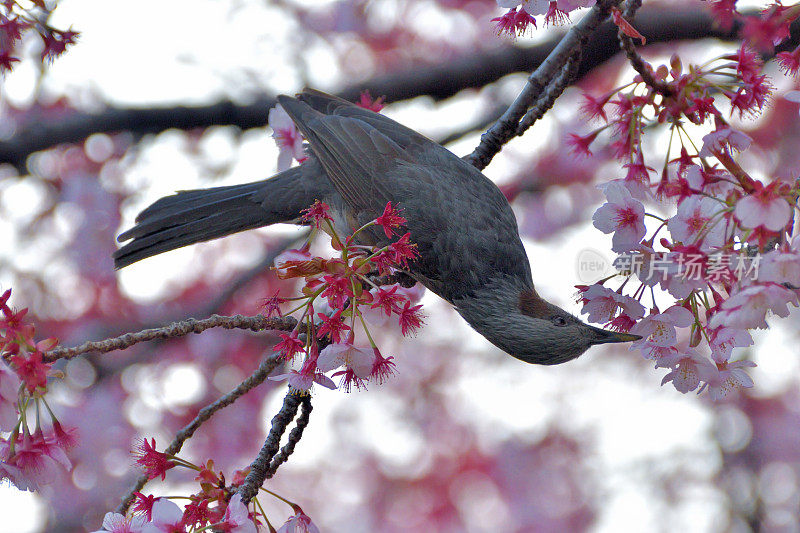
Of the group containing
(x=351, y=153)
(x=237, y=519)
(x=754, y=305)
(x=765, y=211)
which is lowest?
(x=237, y=519)

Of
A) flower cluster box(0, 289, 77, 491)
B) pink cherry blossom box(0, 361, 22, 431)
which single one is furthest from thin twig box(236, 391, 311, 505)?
pink cherry blossom box(0, 361, 22, 431)

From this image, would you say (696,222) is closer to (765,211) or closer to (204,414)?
(765,211)

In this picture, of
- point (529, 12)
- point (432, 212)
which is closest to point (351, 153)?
point (432, 212)

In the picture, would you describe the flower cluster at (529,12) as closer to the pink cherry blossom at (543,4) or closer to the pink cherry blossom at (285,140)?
the pink cherry blossom at (543,4)

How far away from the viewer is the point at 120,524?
177 centimetres

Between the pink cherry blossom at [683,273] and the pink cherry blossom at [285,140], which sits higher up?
the pink cherry blossom at [285,140]

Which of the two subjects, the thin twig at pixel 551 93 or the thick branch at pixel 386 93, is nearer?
the thin twig at pixel 551 93

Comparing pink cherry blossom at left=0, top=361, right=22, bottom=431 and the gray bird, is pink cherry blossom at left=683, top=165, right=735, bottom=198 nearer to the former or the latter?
the gray bird

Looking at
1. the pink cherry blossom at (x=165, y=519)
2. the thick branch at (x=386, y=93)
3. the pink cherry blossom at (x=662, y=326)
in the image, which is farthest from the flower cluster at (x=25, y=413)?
the thick branch at (x=386, y=93)

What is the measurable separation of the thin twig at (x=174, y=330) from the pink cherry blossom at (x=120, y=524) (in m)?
0.44

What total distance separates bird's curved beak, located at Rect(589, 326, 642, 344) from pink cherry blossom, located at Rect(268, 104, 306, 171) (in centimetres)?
135

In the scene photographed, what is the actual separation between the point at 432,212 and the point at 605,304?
100 cm

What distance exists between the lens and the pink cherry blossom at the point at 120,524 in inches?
69.3

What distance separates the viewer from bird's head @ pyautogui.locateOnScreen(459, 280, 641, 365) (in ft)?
8.21
